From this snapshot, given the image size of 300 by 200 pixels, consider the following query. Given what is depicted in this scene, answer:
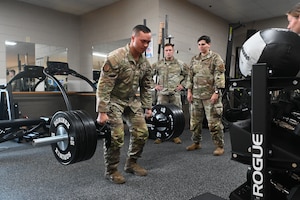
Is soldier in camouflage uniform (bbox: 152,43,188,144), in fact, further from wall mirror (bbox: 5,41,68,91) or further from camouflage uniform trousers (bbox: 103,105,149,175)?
wall mirror (bbox: 5,41,68,91)

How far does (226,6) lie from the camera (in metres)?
7.00

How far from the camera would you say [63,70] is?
447 centimetres

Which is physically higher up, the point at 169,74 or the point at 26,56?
the point at 26,56

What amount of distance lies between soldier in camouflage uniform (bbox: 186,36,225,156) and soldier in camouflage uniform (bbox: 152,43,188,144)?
27.6 inches

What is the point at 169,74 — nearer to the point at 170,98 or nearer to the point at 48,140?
the point at 170,98

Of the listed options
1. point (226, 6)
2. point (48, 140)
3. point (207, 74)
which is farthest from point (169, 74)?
point (226, 6)

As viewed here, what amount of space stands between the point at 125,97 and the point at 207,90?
147cm

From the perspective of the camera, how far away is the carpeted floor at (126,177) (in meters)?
2.19

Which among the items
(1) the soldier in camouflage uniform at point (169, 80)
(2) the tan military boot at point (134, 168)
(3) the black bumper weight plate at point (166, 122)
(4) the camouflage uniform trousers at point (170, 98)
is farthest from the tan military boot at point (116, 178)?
(4) the camouflage uniform trousers at point (170, 98)

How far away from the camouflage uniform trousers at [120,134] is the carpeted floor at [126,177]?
22cm

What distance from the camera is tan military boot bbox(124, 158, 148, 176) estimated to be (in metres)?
2.68

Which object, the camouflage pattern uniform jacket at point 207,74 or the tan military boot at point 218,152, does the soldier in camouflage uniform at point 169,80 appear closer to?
the camouflage pattern uniform jacket at point 207,74

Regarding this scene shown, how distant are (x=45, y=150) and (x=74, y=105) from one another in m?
2.03

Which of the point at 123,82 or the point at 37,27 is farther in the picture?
the point at 37,27
